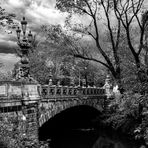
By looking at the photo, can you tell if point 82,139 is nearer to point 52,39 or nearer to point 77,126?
point 77,126

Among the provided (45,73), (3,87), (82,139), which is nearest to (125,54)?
(82,139)

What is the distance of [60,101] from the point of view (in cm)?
1591

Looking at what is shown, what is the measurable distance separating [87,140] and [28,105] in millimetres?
9861

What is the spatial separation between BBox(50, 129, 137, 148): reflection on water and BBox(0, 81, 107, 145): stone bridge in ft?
11.6

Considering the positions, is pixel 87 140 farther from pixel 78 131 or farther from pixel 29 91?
pixel 29 91

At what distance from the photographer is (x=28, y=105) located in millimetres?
11141

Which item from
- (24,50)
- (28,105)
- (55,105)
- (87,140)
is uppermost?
(24,50)

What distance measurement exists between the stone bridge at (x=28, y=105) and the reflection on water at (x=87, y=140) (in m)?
3.53

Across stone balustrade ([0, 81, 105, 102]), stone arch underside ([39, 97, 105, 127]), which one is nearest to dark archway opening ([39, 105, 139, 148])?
stone arch underside ([39, 97, 105, 127])

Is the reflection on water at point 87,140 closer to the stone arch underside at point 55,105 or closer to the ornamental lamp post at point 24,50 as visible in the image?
the stone arch underside at point 55,105

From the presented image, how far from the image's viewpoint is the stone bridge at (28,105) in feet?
31.1

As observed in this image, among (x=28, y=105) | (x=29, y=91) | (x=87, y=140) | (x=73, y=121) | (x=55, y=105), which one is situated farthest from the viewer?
(x=73, y=121)

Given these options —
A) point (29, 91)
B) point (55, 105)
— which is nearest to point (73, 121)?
point (55, 105)

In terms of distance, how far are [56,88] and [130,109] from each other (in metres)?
5.18
